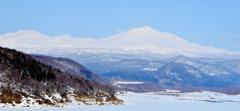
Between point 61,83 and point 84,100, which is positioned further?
point 61,83

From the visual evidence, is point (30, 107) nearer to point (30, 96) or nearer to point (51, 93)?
point (30, 96)

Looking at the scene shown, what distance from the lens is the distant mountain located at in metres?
126

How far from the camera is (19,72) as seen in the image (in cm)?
15312

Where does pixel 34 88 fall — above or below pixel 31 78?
below

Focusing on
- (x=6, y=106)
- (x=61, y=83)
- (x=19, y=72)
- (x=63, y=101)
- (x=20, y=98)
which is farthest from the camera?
(x=61, y=83)

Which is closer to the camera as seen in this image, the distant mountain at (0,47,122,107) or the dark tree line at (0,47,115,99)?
the distant mountain at (0,47,122,107)

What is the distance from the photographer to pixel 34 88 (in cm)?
13950

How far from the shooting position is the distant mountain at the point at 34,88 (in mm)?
125912

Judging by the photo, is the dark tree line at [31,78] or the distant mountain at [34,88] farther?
the dark tree line at [31,78]

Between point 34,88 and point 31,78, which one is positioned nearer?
point 34,88

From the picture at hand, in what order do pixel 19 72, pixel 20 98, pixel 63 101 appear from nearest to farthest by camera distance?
pixel 20 98
pixel 63 101
pixel 19 72

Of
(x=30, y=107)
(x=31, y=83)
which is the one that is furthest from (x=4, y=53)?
(x=30, y=107)

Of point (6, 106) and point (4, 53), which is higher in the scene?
point (4, 53)

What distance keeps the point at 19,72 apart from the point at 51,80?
61.8 ft
